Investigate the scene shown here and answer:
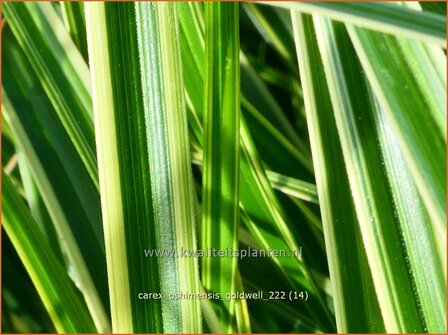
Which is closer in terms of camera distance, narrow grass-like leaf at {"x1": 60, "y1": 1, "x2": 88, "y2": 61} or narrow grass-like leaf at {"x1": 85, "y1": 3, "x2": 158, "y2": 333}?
narrow grass-like leaf at {"x1": 85, "y1": 3, "x2": 158, "y2": 333}

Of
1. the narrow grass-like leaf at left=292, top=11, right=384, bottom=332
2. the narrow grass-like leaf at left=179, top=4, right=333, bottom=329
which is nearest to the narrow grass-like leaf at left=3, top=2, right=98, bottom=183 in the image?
the narrow grass-like leaf at left=179, top=4, right=333, bottom=329

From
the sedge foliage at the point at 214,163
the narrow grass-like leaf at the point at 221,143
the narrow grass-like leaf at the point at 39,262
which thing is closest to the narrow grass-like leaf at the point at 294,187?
the sedge foliage at the point at 214,163

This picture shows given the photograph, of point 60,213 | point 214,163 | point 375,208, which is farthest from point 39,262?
point 375,208

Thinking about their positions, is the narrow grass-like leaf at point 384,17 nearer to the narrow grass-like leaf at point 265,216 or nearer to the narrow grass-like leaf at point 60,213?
the narrow grass-like leaf at point 265,216

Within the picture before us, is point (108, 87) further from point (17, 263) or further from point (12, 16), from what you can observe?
point (17, 263)

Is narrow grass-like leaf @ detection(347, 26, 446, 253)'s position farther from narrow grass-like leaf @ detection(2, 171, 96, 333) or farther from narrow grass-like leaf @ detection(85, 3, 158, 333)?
narrow grass-like leaf @ detection(2, 171, 96, 333)

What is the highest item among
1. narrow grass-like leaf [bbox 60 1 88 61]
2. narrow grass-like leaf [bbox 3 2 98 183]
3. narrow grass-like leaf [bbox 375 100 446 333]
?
narrow grass-like leaf [bbox 60 1 88 61]
